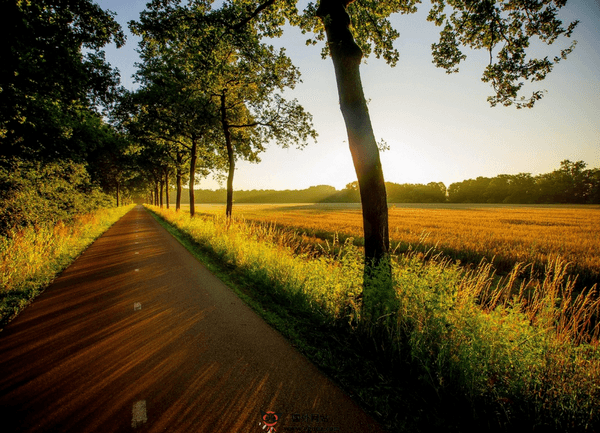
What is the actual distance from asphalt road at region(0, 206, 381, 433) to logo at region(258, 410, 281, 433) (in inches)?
0.4

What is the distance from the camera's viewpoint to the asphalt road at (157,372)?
8.20 feet

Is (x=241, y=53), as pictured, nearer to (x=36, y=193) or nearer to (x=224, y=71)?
(x=224, y=71)

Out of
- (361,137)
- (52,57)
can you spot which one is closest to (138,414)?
(361,137)

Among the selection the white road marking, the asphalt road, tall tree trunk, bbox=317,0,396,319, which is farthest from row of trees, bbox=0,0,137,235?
the white road marking

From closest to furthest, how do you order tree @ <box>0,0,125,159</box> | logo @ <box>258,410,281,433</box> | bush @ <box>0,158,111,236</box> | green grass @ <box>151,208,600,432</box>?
logo @ <box>258,410,281,433</box>
green grass @ <box>151,208,600,432</box>
tree @ <box>0,0,125,159</box>
bush @ <box>0,158,111,236</box>

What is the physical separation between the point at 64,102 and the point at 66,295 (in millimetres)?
7140

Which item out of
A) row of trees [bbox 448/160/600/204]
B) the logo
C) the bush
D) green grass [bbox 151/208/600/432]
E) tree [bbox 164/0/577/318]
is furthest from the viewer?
row of trees [bbox 448/160/600/204]

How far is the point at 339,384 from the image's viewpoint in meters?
3.09

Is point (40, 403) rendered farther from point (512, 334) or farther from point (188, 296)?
point (512, 334)

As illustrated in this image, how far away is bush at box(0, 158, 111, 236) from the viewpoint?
9609 millimetres

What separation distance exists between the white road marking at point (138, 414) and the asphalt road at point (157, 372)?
0.01 meters

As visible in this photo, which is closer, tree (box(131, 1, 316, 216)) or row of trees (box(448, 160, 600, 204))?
tree (box(131, 1, 316, 216))

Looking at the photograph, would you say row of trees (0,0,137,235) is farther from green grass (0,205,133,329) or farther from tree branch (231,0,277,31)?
tree branch (231,0,277,31)

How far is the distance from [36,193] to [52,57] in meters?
7.08
